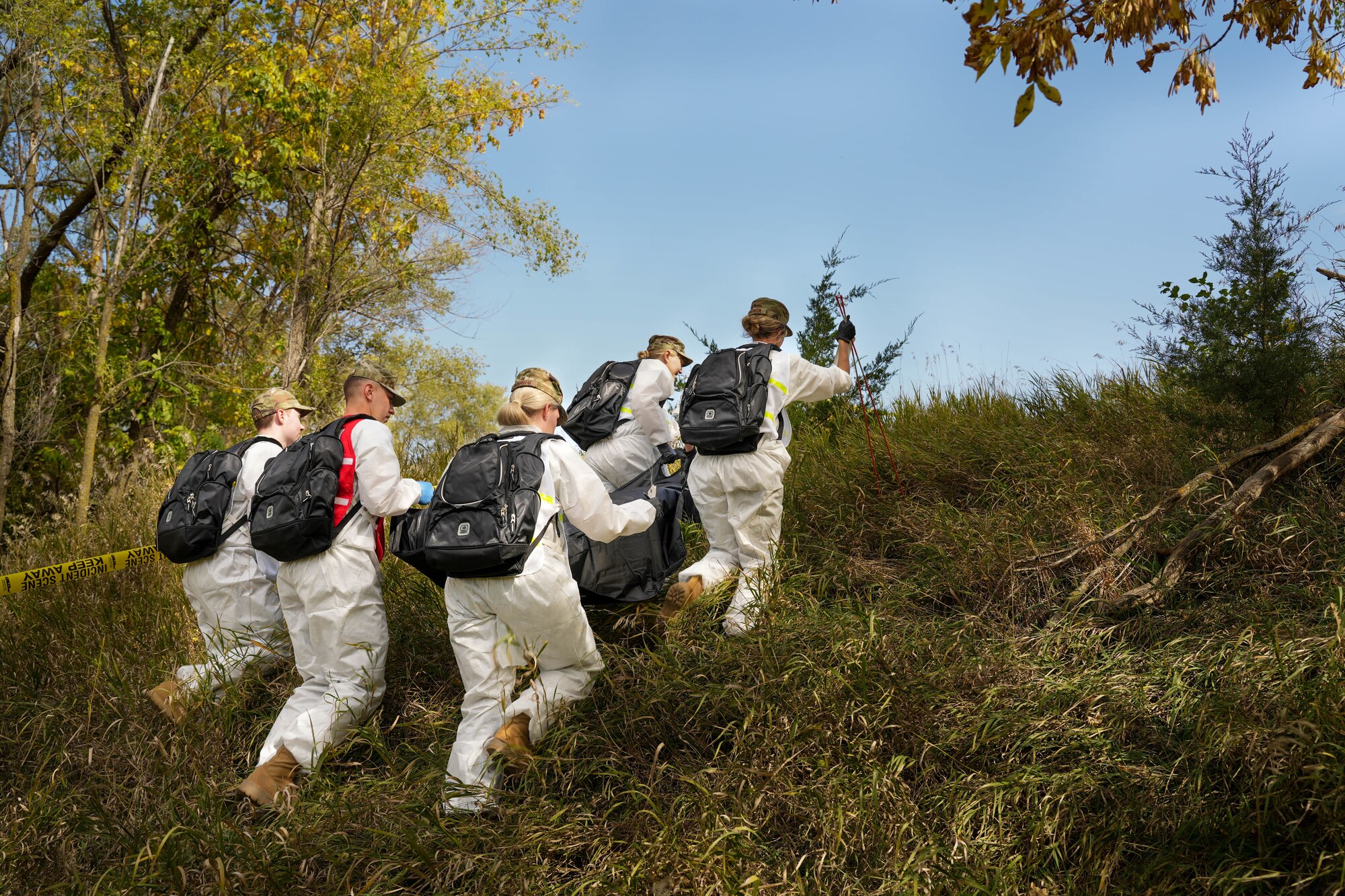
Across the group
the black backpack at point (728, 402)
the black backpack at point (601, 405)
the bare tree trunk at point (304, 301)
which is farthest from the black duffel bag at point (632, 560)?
the bare tree trunk at point (304, 301)

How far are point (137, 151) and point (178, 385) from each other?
10.3 feet

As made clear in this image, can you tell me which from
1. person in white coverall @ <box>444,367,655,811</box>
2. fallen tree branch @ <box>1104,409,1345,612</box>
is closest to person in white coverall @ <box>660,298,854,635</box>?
person in white coverall @ <box>444,367,655,811</box>

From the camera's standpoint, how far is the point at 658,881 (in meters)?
3.85

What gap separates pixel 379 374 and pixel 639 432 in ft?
6.77

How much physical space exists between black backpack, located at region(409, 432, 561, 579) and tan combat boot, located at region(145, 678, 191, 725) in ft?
6.17

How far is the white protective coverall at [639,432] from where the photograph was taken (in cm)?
712

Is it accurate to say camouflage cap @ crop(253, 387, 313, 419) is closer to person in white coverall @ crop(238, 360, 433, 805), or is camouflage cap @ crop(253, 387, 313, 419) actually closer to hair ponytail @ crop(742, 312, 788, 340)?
person in white coverall @ crop(238, 360, 433, 805)

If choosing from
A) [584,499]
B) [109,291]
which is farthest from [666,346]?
[109,291]

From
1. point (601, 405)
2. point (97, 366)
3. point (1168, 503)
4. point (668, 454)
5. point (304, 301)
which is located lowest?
point (1168, 503)

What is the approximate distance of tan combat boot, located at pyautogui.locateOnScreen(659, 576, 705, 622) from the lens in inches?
225

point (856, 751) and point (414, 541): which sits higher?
point (414, 541)

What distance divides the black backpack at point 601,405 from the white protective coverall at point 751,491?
3.60 feet

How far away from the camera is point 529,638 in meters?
4.79

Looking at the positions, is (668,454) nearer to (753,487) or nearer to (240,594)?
→ (753,487)
